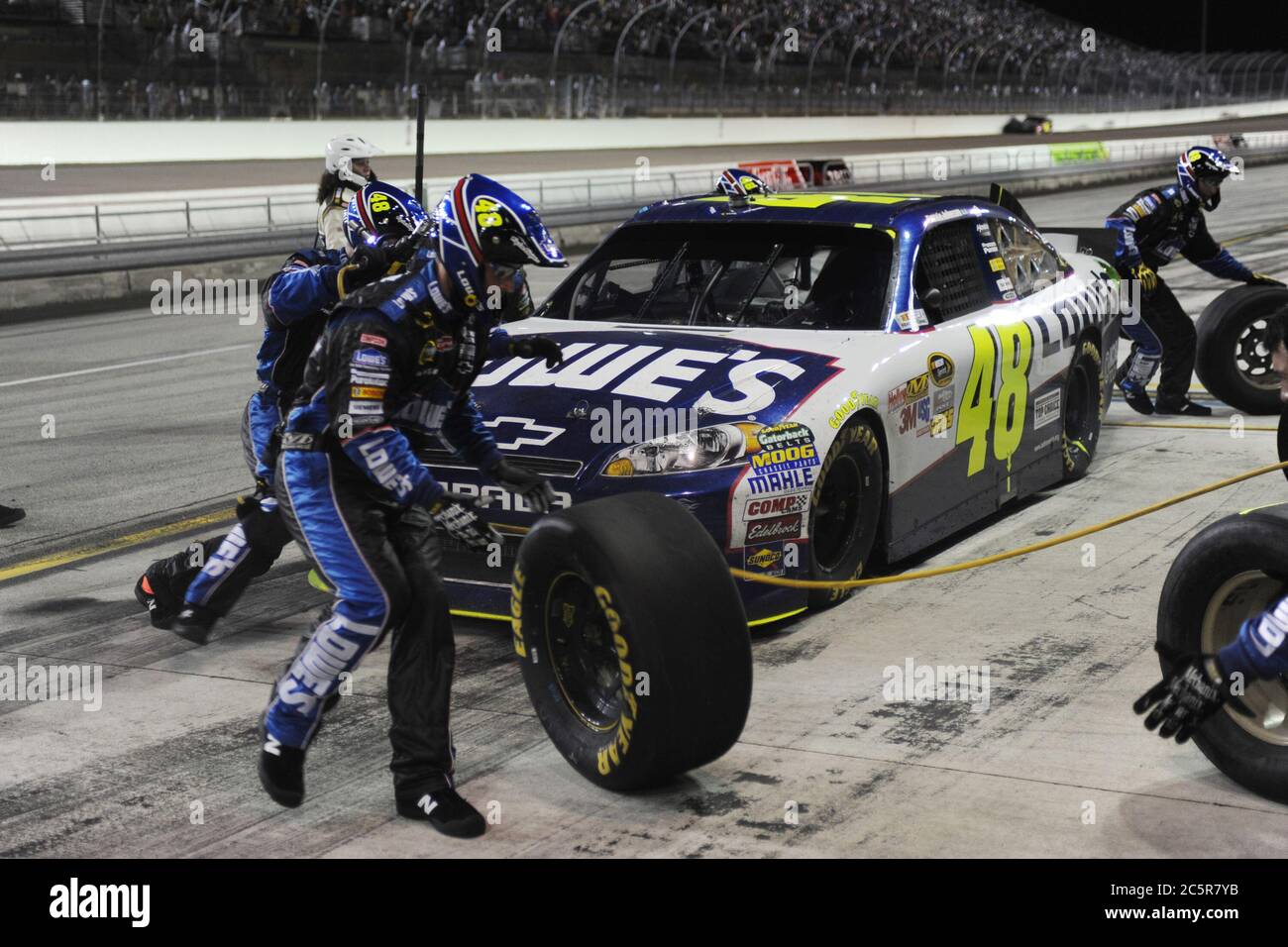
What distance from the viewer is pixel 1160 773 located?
4.74 metres

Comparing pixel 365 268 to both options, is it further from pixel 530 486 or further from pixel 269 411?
pixel 530 486

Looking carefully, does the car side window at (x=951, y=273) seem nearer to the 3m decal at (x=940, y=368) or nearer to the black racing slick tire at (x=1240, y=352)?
the 3m decal at (x=940, y=368)

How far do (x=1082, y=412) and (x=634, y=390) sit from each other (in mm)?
3597

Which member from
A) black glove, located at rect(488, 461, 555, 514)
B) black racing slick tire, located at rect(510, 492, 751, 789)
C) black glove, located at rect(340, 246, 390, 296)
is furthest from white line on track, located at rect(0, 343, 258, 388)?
black racing slick tire, located at rect(510, 492, 751, 789)

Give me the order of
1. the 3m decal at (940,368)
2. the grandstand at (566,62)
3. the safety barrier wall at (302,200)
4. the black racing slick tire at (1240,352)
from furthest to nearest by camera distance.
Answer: the grandstand at (566,62)
the safety barrier wall at (302,200)
the black racing slick tire at (1240,352)
the 3m decal at (940,368)

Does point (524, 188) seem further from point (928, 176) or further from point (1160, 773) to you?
point (1160, 773)

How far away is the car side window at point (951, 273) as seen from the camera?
7238 mm

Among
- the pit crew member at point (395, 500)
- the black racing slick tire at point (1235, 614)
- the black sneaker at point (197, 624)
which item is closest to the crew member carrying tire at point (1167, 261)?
the black racing slick tire at point (1235, 614)

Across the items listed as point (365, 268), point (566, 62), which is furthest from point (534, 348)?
point (566, 62)

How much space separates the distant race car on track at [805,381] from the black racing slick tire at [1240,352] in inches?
83.6

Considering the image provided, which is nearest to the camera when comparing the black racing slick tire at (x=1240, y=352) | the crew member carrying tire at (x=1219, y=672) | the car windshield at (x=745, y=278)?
the crew member carrying tire at (x=1219, y=672)

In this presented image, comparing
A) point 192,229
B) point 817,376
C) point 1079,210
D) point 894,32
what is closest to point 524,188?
point 192,229

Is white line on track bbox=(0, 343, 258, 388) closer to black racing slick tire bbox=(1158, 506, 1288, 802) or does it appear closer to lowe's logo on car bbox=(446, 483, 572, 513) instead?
lowe's logo on car bbox=(446, 483, 572, 513)

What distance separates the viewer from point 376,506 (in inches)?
178
